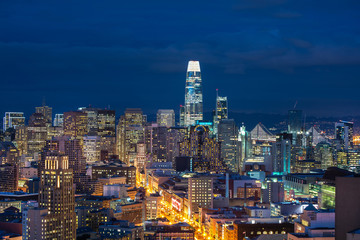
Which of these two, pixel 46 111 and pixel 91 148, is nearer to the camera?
pixel 91 148

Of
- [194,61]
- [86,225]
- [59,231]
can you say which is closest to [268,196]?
[86,225]

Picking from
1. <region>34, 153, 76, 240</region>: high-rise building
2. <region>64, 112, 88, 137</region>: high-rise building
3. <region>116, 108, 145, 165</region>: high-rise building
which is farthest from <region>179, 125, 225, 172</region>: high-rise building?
<region>34, 153, 76, 240</region>: high-rise building

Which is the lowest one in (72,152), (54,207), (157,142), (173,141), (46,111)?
Answer: (54,207)

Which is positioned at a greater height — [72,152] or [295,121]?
[295,121]

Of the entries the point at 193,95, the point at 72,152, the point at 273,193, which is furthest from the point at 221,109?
the point at 273,193

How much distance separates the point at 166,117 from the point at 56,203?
89.8m

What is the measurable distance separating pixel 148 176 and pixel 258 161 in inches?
708

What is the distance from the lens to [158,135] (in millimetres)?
103562

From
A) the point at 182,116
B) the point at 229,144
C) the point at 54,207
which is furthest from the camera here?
the point at 182,116

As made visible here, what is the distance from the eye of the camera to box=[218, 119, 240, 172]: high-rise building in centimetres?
9688

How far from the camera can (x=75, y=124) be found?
110 meters

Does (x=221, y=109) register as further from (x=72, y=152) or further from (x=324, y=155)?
(x=72, y=152)

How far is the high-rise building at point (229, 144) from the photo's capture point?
96.9m

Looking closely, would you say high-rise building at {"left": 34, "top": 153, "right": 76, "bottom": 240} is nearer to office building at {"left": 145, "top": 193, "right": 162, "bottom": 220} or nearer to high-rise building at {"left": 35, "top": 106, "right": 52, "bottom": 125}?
office building at {"left": 145, "top": 193, "right": 162, "bottom": 220}
